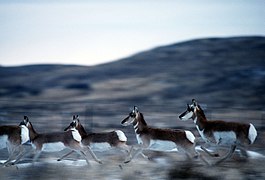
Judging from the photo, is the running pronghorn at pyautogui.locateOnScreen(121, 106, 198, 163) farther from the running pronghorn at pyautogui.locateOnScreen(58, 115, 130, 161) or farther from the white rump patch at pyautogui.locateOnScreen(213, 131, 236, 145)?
the white rump patch at pyautogui.locateOnScreen(213, 131, 236, 145)

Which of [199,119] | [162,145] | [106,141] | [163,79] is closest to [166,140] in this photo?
[162,145]

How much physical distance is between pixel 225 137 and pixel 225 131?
0.48 feet

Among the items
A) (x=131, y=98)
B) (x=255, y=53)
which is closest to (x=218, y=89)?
(x=131, y=98)

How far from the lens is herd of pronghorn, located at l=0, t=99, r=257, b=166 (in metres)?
13.2

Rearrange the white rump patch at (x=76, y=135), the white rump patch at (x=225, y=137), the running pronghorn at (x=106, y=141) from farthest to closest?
the running pronghorn at (x=106, y=141)
the white rump patch at (x=76, y=135)
the white rump patch at (x=225, y=137)

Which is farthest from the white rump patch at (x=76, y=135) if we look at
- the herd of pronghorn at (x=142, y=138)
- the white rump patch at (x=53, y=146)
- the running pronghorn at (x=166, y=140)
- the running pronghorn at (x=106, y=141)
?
the running pronghorn at (x=166, y=140)

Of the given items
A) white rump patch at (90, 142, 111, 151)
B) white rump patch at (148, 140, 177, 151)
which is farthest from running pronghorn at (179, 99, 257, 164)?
white rump patch at (90, 142, 111, 151)

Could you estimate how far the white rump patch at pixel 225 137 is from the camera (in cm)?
1319

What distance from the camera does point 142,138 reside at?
13.5 meters

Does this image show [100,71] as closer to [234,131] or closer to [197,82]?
[197,82]

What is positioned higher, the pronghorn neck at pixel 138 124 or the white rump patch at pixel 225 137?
the pronghorn neck at pixel 138 124

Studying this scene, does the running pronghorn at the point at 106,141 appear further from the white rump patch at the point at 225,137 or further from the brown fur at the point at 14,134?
the white rump patch at the point at 225,137

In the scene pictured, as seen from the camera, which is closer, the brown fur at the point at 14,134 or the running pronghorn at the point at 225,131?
the running pronghorn at the point at 225,131

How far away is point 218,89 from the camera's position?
6856 centimetres
